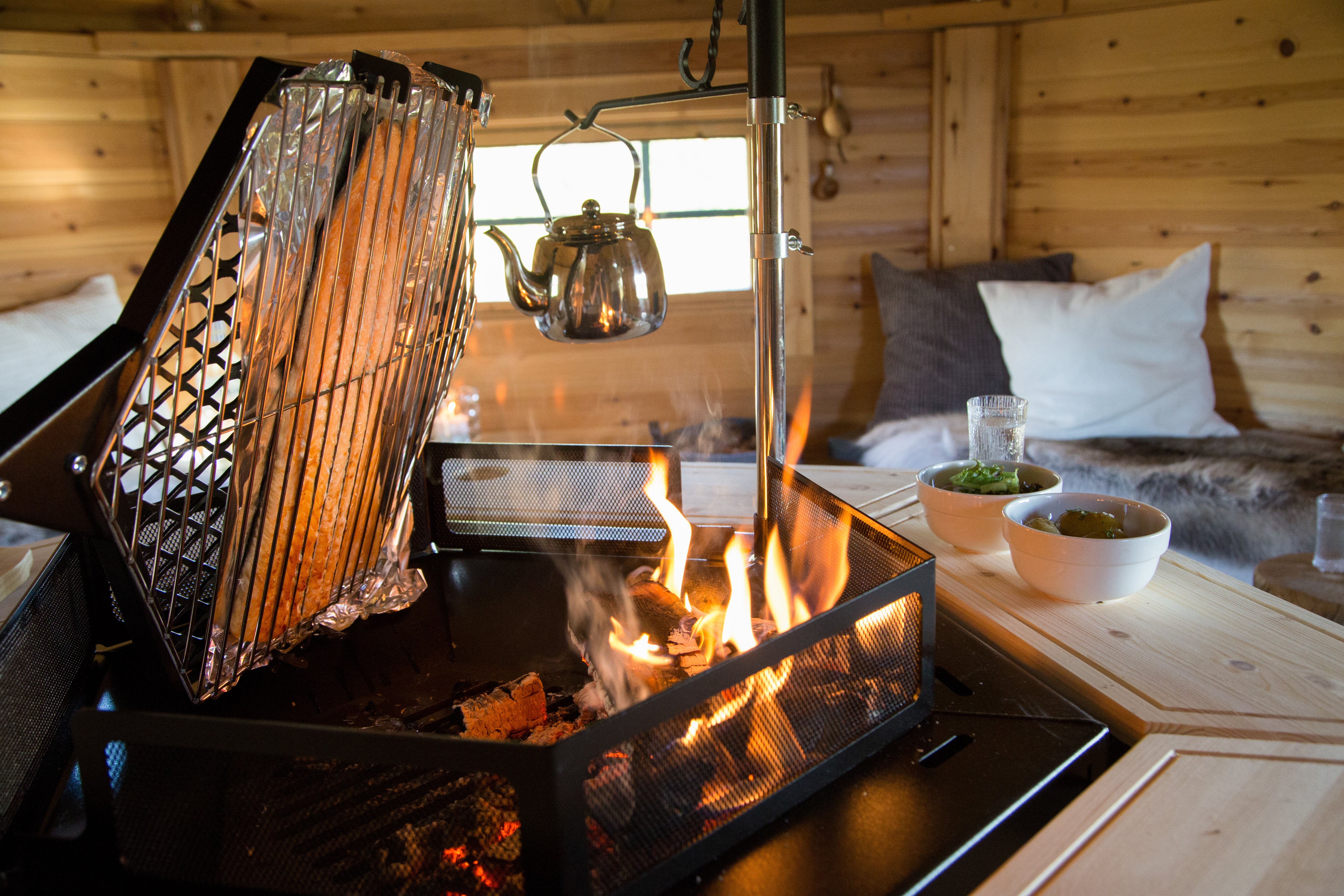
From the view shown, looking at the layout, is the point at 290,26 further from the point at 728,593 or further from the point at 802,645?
the point at 802,645

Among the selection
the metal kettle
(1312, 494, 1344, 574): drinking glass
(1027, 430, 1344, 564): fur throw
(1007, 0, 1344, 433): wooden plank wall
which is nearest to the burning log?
the metal kettle

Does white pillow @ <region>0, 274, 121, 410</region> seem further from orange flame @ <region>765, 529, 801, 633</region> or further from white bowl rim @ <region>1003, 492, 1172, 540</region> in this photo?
white bowl rim @ <region>1003, 492, 1172, 540</region>

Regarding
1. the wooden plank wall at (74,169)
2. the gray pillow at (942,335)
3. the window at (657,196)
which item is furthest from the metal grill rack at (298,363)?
the wooden plank wall at (74,169)

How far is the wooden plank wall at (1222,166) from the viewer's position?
2.38 meters

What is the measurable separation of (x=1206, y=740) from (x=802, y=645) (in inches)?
13.1

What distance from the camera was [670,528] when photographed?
1.07 m

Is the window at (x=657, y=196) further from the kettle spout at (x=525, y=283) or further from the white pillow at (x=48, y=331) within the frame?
the kettle spout at (x=525, y=283)

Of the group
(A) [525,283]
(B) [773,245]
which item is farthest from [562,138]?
(B) [773,245]

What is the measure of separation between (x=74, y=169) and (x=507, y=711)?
2.71m

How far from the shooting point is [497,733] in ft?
2.50

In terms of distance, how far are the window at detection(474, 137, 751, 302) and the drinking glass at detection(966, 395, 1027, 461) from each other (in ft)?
5.94

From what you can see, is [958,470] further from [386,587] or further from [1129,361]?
[1129,361]

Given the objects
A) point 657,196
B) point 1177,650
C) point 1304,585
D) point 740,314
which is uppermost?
point 657,196

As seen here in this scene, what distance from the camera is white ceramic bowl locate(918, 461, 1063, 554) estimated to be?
3.40 feet
